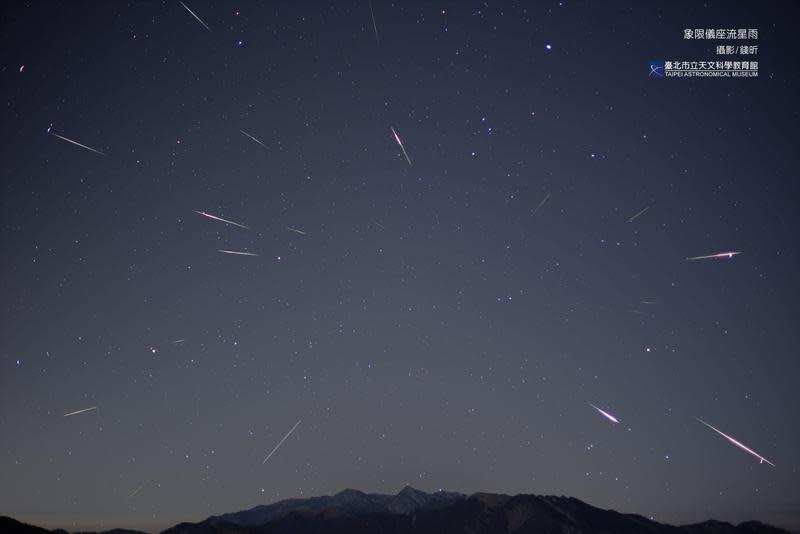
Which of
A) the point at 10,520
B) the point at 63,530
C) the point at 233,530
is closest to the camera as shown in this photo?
the point at 10,520

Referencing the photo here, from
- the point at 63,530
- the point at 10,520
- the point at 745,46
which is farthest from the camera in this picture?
the point at 63,530

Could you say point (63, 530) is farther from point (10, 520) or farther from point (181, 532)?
point (10, 520)

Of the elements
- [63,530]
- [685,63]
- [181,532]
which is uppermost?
[685,63]

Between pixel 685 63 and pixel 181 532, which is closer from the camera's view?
pixel 685 63

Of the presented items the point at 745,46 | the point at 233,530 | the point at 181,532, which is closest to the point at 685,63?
the point at 745,46

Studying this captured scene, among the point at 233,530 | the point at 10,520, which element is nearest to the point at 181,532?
the point at 233,530

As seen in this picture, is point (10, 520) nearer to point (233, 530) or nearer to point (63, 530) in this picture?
point (233, 530)

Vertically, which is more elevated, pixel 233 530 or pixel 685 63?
pixel 685 63

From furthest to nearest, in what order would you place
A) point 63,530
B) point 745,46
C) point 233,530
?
point 63,530
point 233,530
point 745,46

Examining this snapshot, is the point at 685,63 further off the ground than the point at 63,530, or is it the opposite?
the point at 685,63
